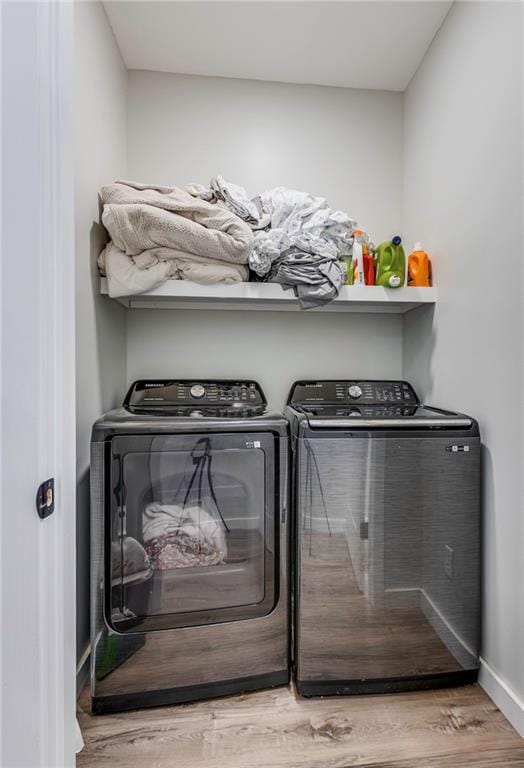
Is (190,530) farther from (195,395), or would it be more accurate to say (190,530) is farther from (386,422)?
(386,422)

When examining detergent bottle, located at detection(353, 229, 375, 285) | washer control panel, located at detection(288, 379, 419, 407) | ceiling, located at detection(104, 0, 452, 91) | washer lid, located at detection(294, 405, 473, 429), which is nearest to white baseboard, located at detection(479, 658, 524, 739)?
washer lid, located at detection(294, 405, 473, 429)

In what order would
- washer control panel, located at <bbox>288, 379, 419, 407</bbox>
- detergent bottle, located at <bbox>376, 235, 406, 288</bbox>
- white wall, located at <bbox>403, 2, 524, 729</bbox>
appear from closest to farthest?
white wall, located at <bbox>403, 2, 524, 729</bbox> → detergent bottle, located at <bbox>376, 235, 406, 288</bbox> → washer control panel, located at <bbox>288, 379, 419, 407</bbox>

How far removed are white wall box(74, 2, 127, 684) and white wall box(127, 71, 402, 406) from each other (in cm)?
26

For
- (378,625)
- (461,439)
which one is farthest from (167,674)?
(461,439)

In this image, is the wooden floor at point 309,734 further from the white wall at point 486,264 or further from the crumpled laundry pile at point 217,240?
the crumpled laundry pile at point 217,240

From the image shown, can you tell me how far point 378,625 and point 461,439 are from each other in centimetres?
73

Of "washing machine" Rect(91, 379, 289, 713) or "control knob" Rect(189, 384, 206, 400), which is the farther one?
"control knob" Rect(189, 384, 206, 400)

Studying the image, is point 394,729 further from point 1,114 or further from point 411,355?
point 1,114

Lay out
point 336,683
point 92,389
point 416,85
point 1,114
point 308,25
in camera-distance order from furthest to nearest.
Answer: point 416,85, point 308,25, point 92,389, point 336,683, point 1,114

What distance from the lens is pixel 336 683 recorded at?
1.40 m

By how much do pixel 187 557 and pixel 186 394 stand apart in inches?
28.5

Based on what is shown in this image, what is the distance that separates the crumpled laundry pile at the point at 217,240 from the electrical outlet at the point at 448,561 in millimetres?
1066

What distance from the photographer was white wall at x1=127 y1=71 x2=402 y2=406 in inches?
80.4

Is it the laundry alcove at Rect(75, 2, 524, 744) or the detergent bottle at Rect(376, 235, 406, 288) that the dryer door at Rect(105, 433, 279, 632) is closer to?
the laundry alcove at Rect(75, 2, 524, 744)
